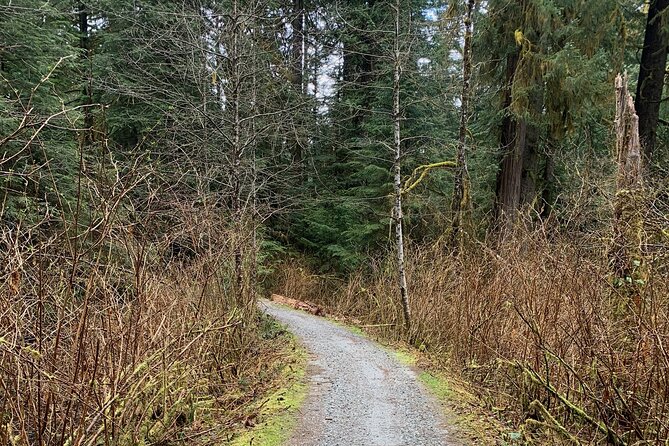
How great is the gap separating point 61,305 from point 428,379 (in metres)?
4.87

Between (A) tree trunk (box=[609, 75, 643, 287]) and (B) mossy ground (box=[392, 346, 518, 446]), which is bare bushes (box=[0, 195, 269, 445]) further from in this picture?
(A) tree trunk (box=[609, 75, 643, 287])

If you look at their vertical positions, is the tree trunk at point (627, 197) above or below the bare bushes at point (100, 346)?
above

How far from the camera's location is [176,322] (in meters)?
4.96

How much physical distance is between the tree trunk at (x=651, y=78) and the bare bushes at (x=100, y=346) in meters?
10.8

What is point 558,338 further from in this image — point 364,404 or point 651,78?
point 651,78

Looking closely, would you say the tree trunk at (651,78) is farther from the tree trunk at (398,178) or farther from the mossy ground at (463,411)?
the mossy ground at (463,411)

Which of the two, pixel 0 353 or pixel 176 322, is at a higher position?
pixel 0 353

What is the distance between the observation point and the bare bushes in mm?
2799

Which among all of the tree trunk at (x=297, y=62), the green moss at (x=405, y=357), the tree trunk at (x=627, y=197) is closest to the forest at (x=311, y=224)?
the tree trunk at (x=627, y=197)

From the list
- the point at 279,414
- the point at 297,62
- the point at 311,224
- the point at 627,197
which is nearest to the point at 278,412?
the point at 279,414

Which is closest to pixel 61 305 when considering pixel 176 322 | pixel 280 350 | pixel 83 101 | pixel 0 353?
pixel 0 353

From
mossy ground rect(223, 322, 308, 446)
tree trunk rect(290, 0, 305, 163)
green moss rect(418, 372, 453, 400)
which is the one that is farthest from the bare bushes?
tree trunk rect(290, 0, 305, 163)

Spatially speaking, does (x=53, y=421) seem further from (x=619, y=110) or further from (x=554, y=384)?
(x=619, y=110)

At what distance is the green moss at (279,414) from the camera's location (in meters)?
4.32
